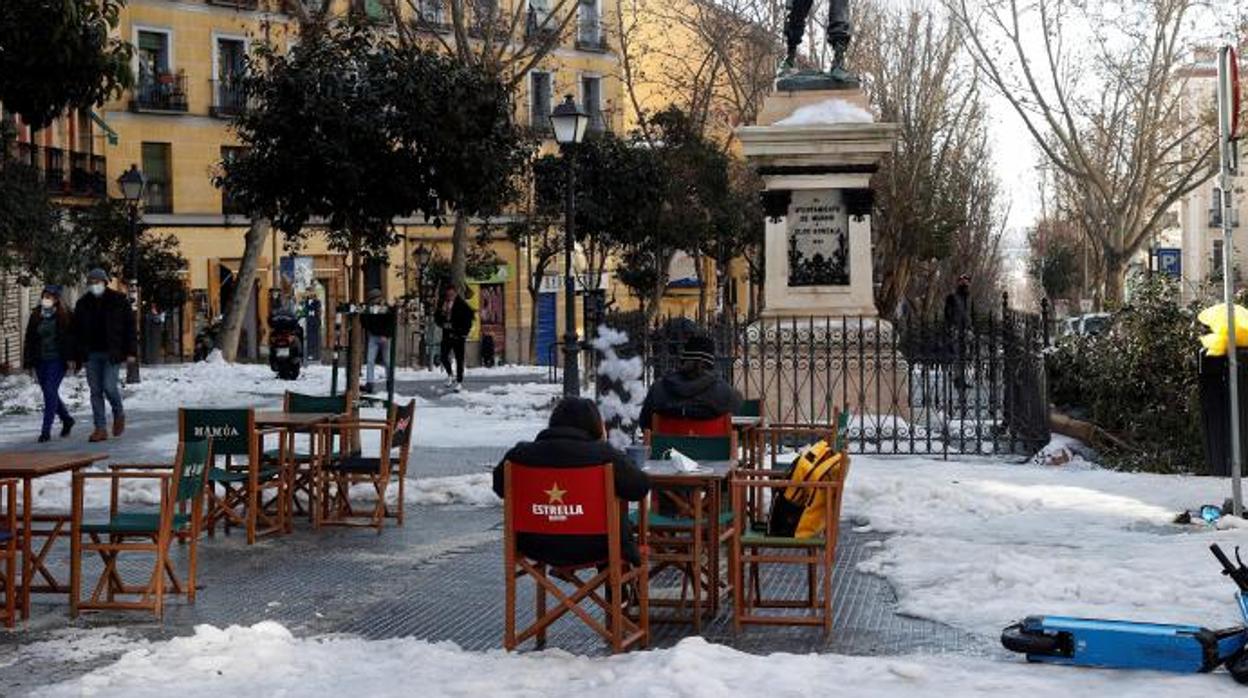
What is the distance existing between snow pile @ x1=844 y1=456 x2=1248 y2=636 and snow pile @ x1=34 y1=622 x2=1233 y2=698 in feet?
3.67

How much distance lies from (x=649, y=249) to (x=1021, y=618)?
2831 centimetres

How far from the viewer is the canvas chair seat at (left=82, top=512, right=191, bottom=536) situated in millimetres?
8578

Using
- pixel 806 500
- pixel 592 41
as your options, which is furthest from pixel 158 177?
pixel 806 500

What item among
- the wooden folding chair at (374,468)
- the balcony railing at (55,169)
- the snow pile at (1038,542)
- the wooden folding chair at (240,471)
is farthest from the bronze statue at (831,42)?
the balcony railing at (55,169)

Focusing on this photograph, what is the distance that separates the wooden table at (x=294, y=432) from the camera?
1150cm

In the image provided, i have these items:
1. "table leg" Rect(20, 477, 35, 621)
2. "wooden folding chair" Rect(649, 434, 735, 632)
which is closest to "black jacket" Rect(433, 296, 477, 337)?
"wooden folding chair" Rect(649, 434, 735, 632)

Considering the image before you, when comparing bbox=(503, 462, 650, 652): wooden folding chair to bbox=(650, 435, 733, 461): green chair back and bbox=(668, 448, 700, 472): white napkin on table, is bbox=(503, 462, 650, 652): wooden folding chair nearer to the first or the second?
bbox=(668, 448, 700, 472): white napkin on table

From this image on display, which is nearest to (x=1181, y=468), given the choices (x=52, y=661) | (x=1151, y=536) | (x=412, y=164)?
(x=1151, y=536)

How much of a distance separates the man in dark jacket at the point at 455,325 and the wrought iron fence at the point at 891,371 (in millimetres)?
9038

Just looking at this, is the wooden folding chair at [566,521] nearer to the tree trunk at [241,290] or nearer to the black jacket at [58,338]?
the black jacket at [58,338]

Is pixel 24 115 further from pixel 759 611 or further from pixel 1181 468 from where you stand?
pixel 1181 468

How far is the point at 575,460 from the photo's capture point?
23.9 ft

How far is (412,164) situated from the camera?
15.3 meters

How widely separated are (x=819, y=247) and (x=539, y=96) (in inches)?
1552
